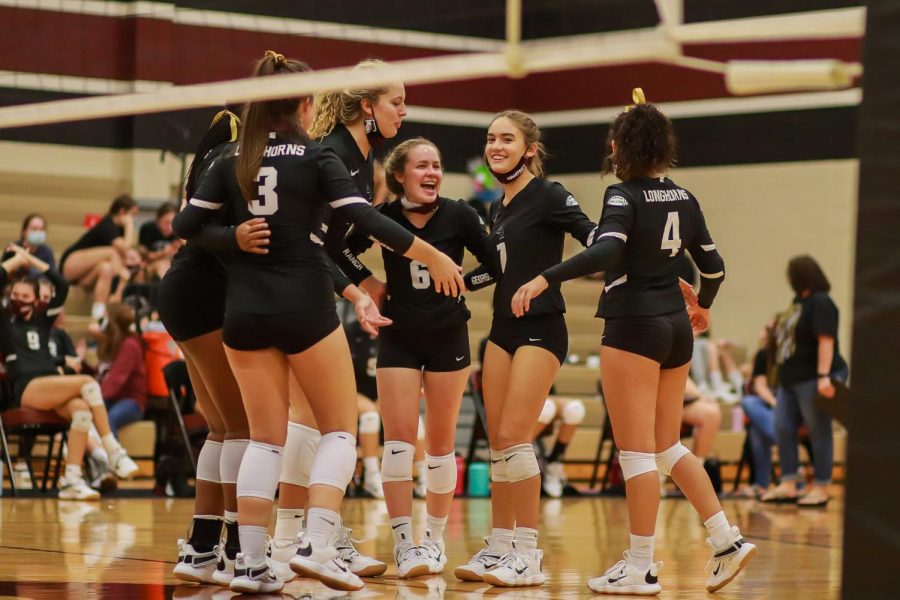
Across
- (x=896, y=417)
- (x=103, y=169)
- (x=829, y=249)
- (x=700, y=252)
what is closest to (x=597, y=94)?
(x=829, y=249)

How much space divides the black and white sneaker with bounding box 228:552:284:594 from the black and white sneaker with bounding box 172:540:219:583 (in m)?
0.41

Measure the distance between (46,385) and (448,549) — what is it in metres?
4.19

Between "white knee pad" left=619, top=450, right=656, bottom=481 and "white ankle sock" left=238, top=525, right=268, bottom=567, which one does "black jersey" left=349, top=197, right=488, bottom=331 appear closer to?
"white knee pad" left=619, top=450, right=656, bottom=481

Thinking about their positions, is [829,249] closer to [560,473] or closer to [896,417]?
[560,473]

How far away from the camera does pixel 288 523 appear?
5.02m

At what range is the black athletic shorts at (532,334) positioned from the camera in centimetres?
520

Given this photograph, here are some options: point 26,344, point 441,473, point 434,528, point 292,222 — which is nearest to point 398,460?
point 441,473

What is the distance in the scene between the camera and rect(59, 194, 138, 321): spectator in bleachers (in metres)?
12.1

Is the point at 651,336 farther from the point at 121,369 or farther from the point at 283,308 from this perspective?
the point at 121,369

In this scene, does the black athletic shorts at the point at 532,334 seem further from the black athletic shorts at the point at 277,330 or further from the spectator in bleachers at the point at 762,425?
the spectator in bleachers at the point at 762,425

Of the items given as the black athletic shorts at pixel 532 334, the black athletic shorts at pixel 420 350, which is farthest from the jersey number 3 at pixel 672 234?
the black athletic shorts at pixel 420 350

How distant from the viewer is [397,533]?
5.23 metres

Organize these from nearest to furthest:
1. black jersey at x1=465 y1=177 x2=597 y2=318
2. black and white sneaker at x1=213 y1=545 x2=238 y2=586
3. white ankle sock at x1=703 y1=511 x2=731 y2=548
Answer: black and white sneaker at x1=213 y1=545 x2=238 y2=586 → white ankle sock at x1=703 y1=511 x2=731 y2=548 → black jersey at x1=465 y1=177 x2=597 y2=318

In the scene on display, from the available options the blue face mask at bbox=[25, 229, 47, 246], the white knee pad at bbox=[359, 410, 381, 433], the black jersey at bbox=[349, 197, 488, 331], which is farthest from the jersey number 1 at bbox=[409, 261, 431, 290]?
the blue face mask at bbox=[25, 229, 47, 246]
